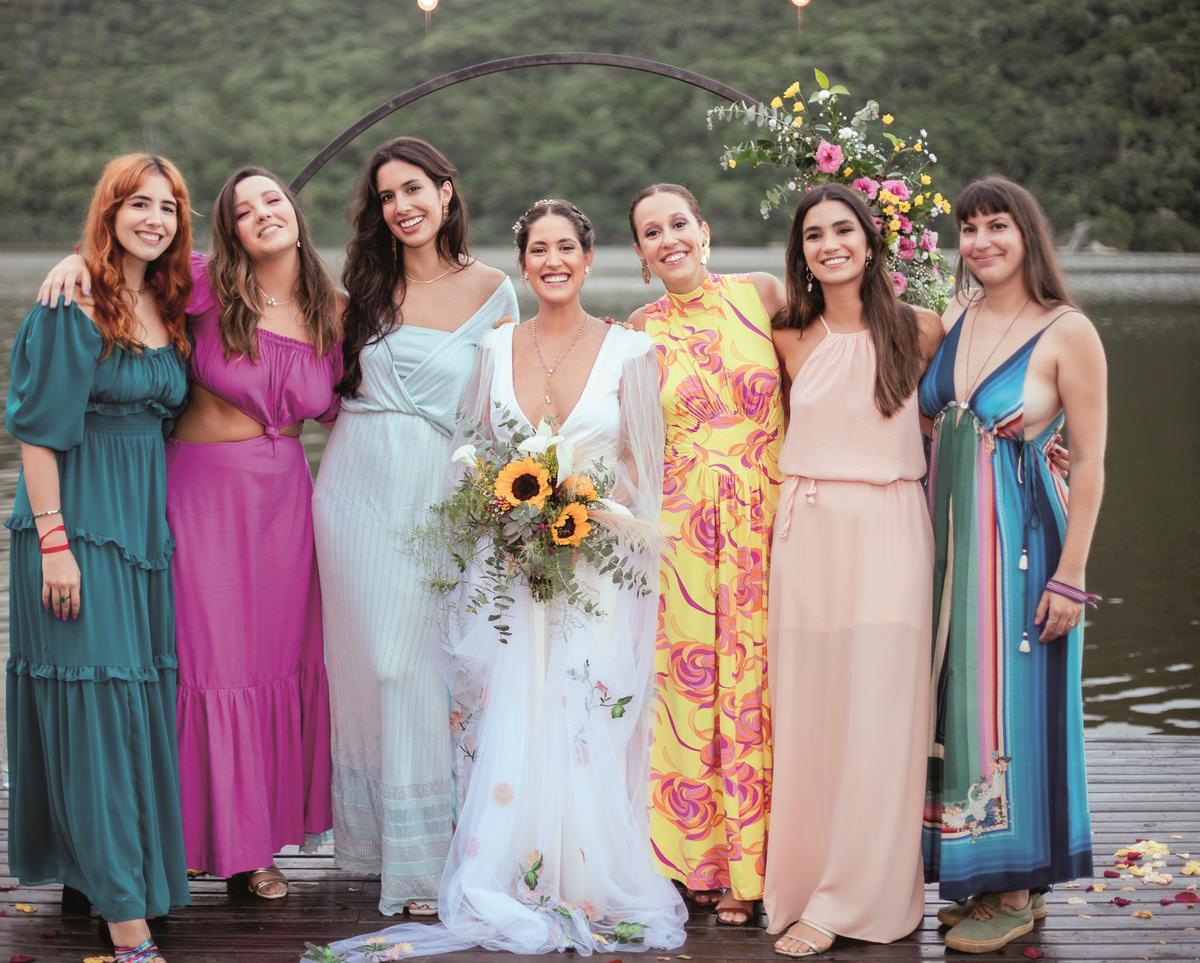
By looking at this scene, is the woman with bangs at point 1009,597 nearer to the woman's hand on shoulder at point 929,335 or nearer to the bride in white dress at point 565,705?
the woman's hand on shoulder at point 929,335

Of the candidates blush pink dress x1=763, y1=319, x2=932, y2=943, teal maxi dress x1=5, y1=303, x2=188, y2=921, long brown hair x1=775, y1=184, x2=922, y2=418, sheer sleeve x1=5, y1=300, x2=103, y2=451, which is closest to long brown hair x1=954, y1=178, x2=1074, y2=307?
long brown hair x1=775, y1=184, x2=922, y2=418

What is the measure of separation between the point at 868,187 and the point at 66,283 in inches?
111

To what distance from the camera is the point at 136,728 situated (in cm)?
410

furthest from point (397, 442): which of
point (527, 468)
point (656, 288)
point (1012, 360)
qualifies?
point (656, 288)

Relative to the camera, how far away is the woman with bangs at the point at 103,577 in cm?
400

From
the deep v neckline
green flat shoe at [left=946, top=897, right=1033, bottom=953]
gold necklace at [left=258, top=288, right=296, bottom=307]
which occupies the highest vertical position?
gold necklace at [left=258, top=288, right=296, bottom=307]

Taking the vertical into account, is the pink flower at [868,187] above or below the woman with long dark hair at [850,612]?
above

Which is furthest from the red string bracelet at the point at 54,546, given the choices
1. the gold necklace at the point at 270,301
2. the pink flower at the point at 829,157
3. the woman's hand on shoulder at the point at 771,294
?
the pink flower at the point at 829,157

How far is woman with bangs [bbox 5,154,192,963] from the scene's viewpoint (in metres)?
4.00

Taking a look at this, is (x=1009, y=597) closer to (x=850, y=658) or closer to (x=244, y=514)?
(x=850, y=658)

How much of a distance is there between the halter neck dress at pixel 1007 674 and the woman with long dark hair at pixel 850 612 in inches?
4.6

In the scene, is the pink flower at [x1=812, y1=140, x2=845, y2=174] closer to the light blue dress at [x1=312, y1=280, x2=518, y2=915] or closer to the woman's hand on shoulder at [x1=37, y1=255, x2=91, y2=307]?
the light blue dress at [x1=312, y1=280, x2=518, y2=915]

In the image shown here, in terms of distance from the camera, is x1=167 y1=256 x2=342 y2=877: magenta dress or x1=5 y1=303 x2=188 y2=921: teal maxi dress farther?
x1=167 y1=256 x2=342 y2=877: magenta dress

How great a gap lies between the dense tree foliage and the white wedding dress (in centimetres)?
3191
